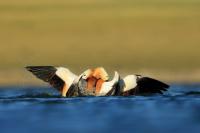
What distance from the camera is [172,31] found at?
4266 cm

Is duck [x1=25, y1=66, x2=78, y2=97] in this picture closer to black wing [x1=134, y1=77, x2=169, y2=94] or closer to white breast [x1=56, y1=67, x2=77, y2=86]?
white breast [x1=56, y1=67, x2=77, y2=86]

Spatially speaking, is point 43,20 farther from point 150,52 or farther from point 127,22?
point 150,52

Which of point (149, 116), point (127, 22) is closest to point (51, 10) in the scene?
point (127, 22)

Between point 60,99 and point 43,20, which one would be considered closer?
point 60,99

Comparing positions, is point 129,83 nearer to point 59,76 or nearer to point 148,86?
point 148,86

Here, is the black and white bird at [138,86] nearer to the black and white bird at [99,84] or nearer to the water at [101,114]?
the black and white bird at [99,84]


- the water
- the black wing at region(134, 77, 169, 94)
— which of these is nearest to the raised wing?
the water

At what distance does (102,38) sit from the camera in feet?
137

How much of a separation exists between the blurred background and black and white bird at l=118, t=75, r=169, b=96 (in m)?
10.5

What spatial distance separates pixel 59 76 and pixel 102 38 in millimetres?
18944

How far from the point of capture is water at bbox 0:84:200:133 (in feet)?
56.7

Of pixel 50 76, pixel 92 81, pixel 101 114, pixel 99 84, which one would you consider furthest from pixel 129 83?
pixel 101 114

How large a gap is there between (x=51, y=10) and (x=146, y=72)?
14306 mm

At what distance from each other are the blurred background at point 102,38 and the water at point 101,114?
38.9 feet
